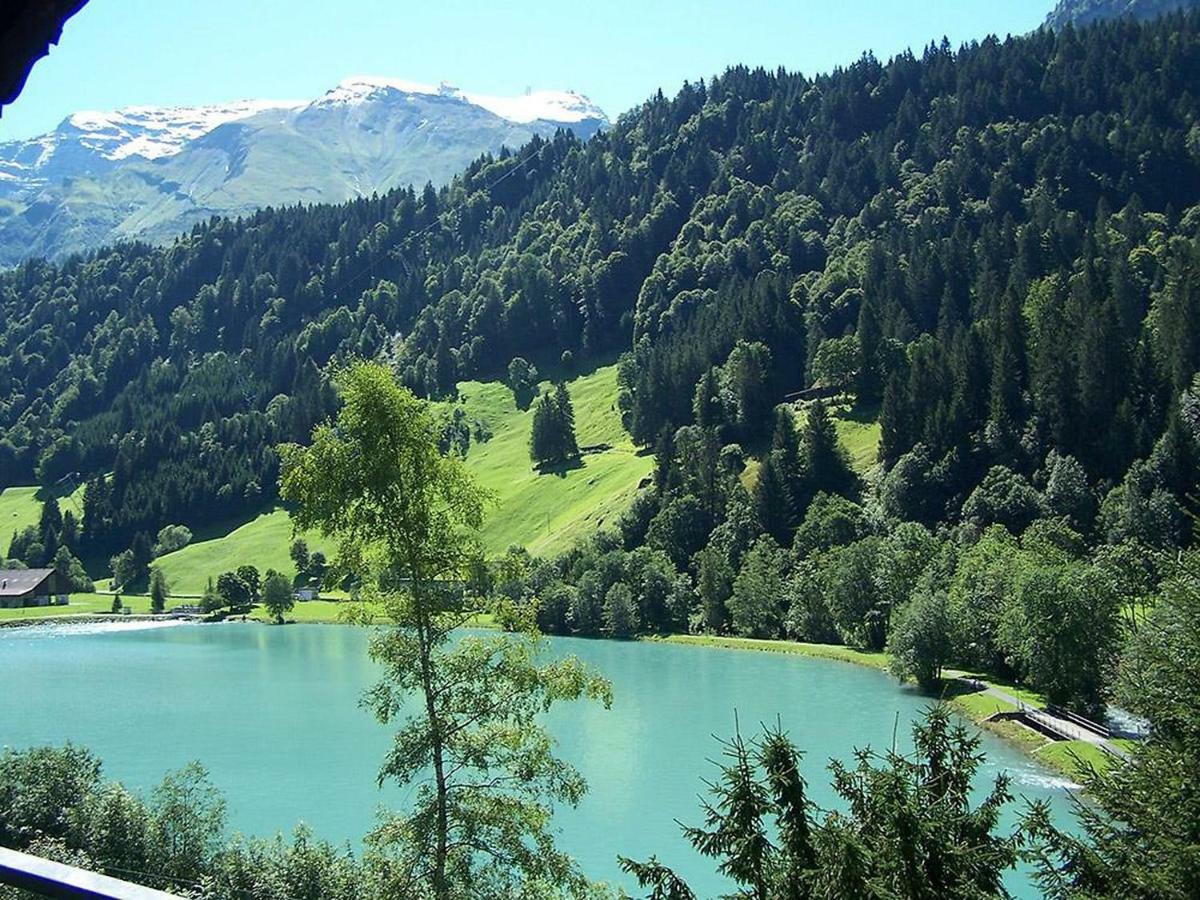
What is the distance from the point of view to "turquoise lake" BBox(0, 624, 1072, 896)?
142 feet

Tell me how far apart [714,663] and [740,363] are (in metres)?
51.0

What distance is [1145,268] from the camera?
126 meters

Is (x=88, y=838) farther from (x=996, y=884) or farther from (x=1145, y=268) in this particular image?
(x=1145, y=268)

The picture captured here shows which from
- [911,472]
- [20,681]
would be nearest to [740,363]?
[911,472]

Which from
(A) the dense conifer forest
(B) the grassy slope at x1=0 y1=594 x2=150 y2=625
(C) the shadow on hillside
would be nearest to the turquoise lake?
(A) the dense conifer forest

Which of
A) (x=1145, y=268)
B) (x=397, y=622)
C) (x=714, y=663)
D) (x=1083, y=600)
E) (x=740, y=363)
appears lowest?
(x=714, y=663)

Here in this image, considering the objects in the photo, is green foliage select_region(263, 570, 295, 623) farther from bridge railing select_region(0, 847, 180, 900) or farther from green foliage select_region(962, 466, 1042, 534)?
bridge railing select_region(0, 847, 180, 900)

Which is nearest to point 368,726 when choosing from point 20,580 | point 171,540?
point 20,580

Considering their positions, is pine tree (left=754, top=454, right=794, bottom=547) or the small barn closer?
pine tree (left=754, top=454, right=794, bottom=547)

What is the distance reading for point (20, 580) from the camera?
14462 centimetres

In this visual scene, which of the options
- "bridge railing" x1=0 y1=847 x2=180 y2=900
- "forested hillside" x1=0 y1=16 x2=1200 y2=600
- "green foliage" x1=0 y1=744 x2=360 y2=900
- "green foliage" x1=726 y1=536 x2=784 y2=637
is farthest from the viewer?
"green foliage" x1=726 y1=536 x2=784 y2=637

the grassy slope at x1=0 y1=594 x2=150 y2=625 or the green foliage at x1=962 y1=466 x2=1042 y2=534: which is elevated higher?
the green foliage at x1=962 y1=466 x2=1042 y2=534

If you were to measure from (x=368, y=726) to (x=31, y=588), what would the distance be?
330 ft

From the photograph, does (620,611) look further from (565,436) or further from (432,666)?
(432,666)
